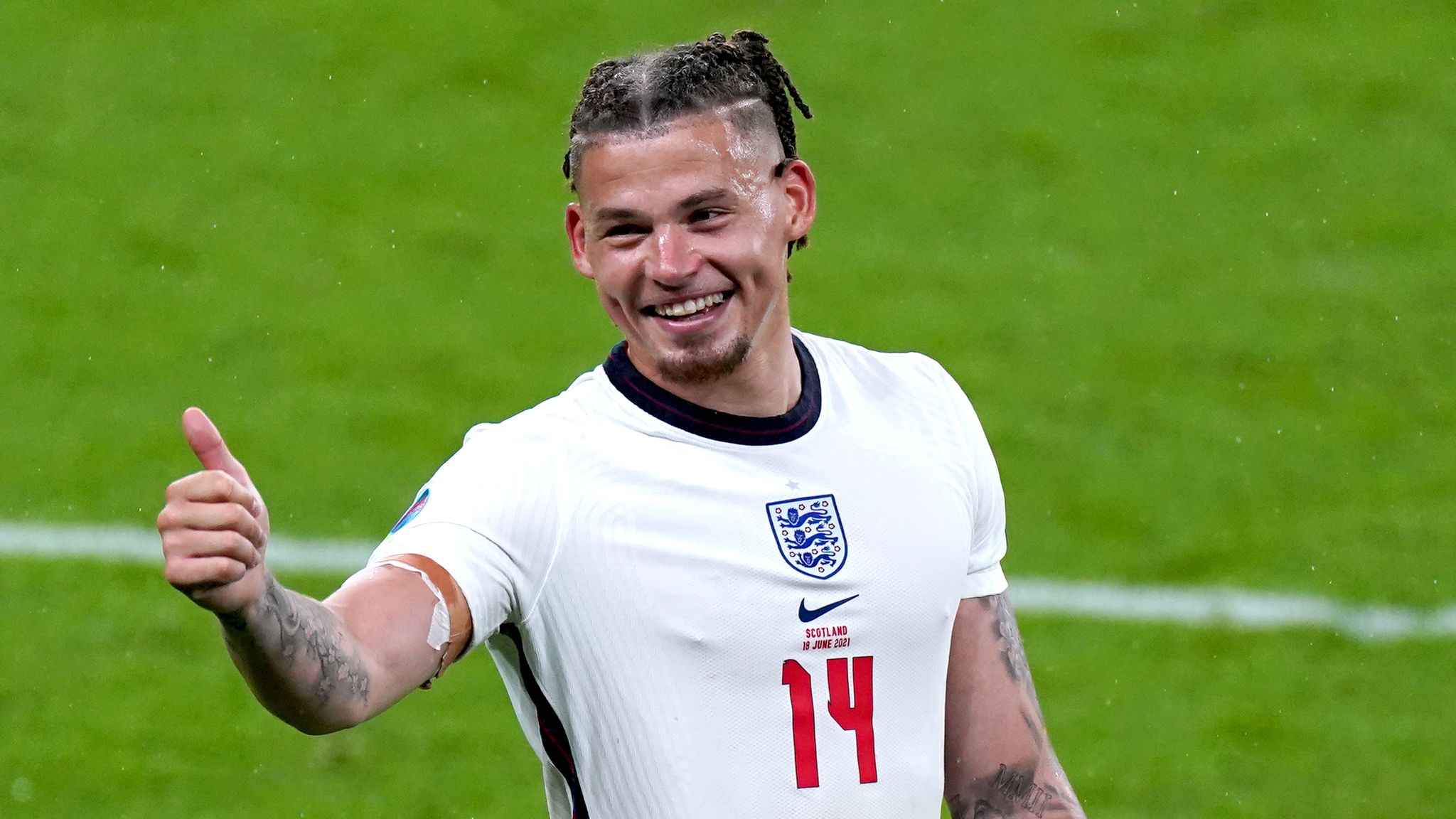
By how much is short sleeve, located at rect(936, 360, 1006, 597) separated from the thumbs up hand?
5.09ft

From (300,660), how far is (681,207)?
109 centimetres

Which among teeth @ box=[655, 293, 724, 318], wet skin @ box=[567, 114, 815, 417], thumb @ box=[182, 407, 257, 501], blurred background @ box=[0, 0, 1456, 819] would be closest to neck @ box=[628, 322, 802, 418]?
wet skin @ box=[567, 114, 815, 417]

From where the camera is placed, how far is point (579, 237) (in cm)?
402

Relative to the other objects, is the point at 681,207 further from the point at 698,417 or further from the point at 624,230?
the point at 698,417

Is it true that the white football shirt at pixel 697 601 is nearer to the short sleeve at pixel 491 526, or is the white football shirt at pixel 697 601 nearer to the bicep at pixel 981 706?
the short sleeve at pixel 491 526

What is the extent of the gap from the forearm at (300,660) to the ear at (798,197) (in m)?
1.25

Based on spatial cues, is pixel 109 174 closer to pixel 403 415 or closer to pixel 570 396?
pixel 403 415

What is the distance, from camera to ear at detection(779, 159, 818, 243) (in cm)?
412

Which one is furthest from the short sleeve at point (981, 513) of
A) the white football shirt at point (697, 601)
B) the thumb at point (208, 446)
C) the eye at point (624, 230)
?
the thumb at point (208, 446)

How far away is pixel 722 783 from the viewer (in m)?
3.71

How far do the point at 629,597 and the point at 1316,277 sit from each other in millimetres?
7078

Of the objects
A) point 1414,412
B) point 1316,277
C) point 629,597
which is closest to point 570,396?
point 629,597

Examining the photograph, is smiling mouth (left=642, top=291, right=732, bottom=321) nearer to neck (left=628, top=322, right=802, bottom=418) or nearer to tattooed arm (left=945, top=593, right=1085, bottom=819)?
neck (left=628, top=322, right=802, bottom=418)

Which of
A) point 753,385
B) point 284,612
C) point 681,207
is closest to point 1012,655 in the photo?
point 753,385
